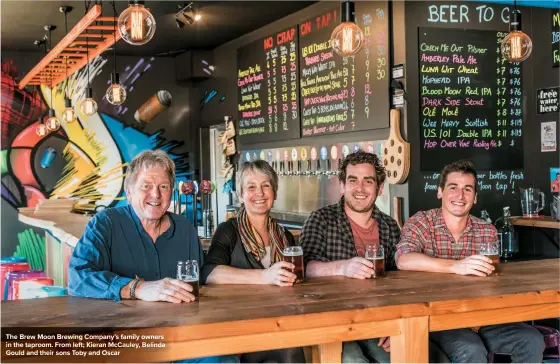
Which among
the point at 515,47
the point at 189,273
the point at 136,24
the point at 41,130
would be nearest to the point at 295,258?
the point at 189,273

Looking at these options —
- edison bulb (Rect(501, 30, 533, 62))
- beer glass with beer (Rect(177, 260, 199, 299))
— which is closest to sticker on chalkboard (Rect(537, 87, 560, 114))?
edison bulb (Rect(501, 30, 533, 62))

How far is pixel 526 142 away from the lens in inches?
208

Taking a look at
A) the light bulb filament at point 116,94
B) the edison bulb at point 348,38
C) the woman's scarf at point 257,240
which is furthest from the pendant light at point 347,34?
the light bulb filament at point 116,94

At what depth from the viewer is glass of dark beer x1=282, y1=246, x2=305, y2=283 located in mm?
2586

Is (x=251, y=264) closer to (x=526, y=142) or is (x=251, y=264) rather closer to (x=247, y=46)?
(x=526, y=142)

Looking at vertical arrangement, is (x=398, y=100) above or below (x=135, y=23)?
below

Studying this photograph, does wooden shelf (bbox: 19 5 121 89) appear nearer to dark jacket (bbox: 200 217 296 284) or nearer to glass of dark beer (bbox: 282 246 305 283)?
dark jacket (bbox: 200 217 296 284)

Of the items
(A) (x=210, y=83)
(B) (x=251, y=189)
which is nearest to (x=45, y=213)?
(A) (x=210, y=83)

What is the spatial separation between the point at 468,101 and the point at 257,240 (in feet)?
9.08

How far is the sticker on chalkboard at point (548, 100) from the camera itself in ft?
16.7

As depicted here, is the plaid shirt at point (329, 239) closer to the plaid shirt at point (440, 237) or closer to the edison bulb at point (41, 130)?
the plaid shirt at point (440, 237)

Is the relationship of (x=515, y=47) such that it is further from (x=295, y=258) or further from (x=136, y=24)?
(x=136, y=24)

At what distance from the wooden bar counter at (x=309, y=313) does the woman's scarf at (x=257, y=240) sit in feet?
0.96

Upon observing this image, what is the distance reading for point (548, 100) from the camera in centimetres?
515
